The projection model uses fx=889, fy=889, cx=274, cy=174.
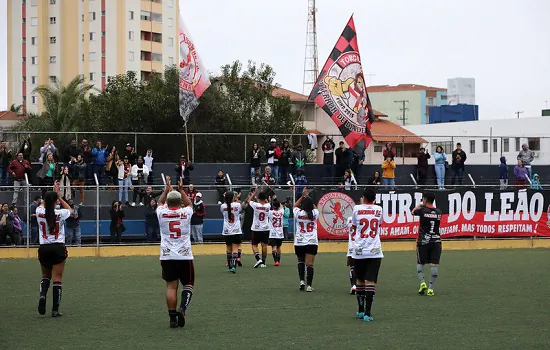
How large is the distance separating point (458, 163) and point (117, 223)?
47.0ft

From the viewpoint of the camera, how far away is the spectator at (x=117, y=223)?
30281 millimetres

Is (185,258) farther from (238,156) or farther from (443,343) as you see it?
(238,156)

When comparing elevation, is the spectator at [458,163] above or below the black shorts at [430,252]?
above

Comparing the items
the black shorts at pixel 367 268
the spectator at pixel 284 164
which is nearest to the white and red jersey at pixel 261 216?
the black shorts at pixel 367 268

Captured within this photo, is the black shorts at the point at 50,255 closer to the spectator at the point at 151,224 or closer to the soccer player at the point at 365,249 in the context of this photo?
the soccer player at the point at 365,249

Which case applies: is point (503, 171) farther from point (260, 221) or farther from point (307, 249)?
point (307, 249)

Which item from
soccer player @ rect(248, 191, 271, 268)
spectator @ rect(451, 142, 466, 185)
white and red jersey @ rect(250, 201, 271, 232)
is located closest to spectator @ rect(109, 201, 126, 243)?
soccer player @ rect(248, 191, 271, 268)

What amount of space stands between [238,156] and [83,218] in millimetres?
9749

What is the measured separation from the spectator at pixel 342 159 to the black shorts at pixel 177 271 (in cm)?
2251

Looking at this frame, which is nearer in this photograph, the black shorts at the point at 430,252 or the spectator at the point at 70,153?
the black shorts at the point at 430,252

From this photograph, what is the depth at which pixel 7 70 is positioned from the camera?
105125 millimetres

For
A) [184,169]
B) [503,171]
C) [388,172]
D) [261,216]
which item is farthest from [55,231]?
[503,171]

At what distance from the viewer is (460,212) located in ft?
109

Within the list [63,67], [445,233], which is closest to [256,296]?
[445,233]
